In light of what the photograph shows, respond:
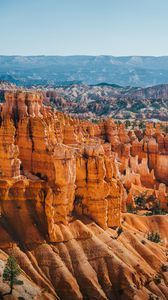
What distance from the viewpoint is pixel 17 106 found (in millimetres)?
76125

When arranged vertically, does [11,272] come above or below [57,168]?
below

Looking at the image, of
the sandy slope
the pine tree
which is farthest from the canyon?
the pine tree

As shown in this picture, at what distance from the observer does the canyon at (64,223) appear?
56.1m

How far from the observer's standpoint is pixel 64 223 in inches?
2443

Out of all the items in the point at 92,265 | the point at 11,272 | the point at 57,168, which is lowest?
the point at 92,265

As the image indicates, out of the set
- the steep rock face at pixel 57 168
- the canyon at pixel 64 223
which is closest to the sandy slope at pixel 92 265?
the canyon at pixel 64 223

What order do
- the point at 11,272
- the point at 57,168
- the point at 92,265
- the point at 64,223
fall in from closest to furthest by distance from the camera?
1. the point at 11,272
2. the point at 92,265
3. the point at 57,168
4. the point at 64,223

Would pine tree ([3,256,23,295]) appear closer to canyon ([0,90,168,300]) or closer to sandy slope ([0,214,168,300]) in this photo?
canyon ([0,90,168,300])

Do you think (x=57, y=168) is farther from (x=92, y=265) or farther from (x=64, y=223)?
(x=92, y=265)

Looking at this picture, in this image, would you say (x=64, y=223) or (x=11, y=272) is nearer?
(x=11, y=272)

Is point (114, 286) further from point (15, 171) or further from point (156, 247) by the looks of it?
point (15, 171)

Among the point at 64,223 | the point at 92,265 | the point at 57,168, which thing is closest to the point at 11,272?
the point at 92,265

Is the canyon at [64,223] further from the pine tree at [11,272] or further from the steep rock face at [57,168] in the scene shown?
the pine tree at [11,272]

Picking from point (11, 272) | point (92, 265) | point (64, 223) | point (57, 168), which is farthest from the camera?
point (64, 223)
